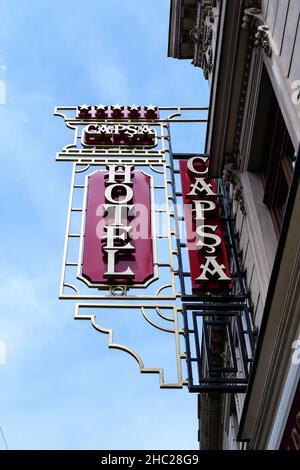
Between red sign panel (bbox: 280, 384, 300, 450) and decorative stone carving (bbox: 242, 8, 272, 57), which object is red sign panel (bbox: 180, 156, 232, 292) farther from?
red sign panel (bbox: 280, 384, 300, 450)

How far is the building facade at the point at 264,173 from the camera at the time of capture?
6660mm

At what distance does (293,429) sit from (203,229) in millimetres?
5662

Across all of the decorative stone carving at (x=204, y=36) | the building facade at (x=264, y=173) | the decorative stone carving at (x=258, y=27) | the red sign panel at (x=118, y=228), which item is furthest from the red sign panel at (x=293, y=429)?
the decorative stone carving at (x=204, y=36)

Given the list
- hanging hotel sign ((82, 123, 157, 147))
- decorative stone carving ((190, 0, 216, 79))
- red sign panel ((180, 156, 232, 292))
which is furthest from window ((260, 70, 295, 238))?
decorative stone carving ((190, 0, 216, 79))

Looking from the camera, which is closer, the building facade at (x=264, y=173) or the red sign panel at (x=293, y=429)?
the red sign panel at (x=293, y=429)

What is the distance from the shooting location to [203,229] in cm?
1155

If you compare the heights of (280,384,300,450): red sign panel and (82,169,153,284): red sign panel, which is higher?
(82,169,153,284): red sign panel

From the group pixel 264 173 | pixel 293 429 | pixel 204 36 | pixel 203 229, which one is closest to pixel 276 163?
pixel 264 173

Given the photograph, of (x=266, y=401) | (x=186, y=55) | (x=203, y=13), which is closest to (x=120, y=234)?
(x=266, y=401)

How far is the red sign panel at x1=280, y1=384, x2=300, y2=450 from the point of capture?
20.5ft

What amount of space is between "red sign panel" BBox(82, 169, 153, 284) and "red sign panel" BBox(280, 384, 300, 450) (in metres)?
4.59

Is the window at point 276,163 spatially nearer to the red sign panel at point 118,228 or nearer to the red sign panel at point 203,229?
the red sign panel at point 203,229

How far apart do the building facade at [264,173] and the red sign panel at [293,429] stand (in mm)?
10

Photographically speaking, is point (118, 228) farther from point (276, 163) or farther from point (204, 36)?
point (204, 36)
